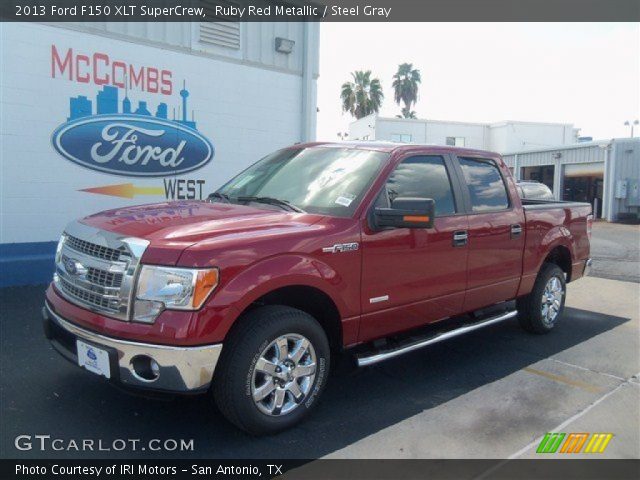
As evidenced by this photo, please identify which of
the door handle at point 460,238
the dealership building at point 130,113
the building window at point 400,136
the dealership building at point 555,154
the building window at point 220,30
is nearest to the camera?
the door handle at point 460,238

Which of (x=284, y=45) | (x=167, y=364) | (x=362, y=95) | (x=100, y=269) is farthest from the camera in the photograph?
(x=362, y=95)

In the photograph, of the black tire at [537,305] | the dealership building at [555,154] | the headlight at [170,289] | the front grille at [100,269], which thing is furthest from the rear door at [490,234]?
the dealership building at [555,154]

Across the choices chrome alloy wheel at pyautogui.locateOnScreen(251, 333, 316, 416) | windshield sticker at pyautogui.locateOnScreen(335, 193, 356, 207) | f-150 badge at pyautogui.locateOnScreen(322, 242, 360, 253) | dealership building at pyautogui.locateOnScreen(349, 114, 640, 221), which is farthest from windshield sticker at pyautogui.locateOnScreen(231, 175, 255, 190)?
dealership building at pyautogui.locateOnScreen(349, 114, 640, 221)

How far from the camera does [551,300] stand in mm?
6027

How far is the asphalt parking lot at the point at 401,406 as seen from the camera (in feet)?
11.4

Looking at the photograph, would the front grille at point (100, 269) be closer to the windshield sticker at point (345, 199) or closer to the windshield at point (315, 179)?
the windshield at point (315, 179)

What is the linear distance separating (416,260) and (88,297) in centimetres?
234

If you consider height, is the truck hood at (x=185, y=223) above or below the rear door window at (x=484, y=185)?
below

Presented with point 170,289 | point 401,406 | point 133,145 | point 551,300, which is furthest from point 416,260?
point 133,145

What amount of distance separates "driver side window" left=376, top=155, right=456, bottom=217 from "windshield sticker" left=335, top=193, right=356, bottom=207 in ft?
0.89

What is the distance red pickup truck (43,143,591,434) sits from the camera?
10.2ft

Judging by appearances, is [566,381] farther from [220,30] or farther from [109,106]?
[220,30]

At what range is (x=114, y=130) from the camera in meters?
8.16

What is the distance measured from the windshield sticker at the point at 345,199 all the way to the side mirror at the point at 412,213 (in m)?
0.29
